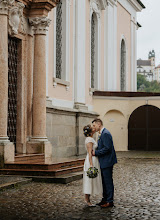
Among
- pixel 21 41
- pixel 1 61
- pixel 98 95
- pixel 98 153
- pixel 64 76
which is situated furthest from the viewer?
pixel 98 95

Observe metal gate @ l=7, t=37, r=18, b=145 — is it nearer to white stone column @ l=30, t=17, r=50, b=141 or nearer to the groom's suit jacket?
white stone column @ l=30, t=17, r=50, b=141

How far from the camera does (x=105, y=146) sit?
27.6 ft

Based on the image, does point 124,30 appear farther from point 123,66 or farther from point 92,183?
point 92,183

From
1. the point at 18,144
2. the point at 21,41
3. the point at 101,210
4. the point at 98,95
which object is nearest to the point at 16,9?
the point at 21,41

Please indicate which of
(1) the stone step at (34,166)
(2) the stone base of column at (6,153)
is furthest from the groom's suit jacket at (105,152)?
(2) the stone base of column at (6,153)

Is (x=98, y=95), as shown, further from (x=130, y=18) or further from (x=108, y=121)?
(x=130, y=18)

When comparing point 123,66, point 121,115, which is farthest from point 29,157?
point 123,66

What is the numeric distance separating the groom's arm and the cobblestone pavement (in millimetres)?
930

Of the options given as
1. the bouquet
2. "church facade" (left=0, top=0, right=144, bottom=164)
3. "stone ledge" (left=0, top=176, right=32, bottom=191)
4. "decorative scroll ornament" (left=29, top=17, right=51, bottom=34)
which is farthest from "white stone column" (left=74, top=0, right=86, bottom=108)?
the bouquet

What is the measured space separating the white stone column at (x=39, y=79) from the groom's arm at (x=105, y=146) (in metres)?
8.07

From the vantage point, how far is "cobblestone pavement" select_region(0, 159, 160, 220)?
7633 mm

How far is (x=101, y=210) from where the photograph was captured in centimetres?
816

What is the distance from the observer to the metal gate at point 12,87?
15852mm

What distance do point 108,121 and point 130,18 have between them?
9886mm
